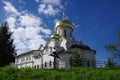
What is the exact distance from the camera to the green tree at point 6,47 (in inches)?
1471

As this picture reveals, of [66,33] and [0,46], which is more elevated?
[66,33]

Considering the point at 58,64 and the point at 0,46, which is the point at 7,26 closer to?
the point at 0,46

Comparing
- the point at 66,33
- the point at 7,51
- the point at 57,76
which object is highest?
the point at 66,33

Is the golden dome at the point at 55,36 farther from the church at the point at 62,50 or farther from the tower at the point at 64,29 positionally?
the tower at the point at 64,29

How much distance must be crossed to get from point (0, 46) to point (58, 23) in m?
13.7

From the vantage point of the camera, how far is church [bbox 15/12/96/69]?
4188 cm

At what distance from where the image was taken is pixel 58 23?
48.2 m

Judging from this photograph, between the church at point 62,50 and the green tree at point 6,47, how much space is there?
635cm

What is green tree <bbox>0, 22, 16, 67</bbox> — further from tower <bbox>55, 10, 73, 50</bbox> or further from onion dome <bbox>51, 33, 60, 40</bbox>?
tower <bbox>55, 10, 73, 50</bbox>

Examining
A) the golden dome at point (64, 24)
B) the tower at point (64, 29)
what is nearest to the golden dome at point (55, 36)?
the tower at point (64, 29)

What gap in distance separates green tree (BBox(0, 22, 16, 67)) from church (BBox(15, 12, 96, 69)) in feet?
20.8

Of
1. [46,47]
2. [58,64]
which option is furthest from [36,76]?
[46,47]

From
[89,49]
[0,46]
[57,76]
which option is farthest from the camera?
[89,49]

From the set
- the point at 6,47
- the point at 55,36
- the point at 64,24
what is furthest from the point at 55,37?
the point at 6,47
